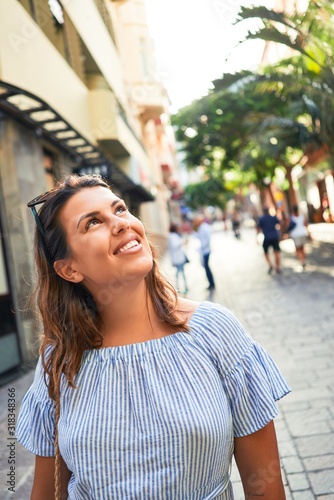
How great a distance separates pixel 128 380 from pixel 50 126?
806 cm

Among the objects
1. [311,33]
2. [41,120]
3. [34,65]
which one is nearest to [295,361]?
[311,33]

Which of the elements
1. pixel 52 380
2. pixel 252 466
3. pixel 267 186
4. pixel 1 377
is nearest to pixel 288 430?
pixel 252 466

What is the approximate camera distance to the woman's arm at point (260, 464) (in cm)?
148

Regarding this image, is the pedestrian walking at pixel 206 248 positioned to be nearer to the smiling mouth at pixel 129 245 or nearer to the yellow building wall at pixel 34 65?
the yellow building wall at pixel 34 65

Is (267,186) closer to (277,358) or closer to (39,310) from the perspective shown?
(277,358)

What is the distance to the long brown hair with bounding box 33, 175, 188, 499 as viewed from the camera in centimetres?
156

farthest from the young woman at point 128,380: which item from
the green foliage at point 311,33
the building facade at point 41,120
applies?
the green foliage at point 311,33

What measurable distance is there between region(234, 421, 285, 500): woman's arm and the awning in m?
3.77

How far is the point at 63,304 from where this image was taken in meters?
1.70

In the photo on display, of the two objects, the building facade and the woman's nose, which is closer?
the woman's nose

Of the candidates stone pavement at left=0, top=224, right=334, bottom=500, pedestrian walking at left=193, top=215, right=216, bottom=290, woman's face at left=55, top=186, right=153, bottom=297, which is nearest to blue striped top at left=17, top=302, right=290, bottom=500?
woman's face at left=55, top=186, right=153, bottom=297

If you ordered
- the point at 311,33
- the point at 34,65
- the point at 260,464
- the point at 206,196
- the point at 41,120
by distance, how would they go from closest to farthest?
the point at 260,464, the point at 311,33, the point at 41,120, the point at 34,65, the point at 206,196

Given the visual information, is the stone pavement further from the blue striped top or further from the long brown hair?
the long brown hair

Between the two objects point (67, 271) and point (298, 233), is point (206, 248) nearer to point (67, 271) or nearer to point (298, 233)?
point (298, 233)
